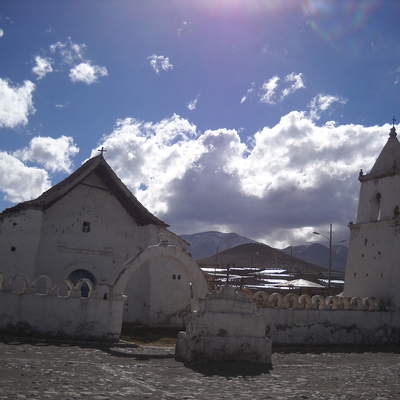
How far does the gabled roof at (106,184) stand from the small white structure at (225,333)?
992 centimetres

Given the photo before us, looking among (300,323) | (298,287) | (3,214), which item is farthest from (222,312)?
(298,287)

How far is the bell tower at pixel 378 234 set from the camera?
22.1 metres

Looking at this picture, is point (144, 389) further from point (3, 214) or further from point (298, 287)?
point (298, 287)

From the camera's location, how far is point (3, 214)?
2078 centimetres

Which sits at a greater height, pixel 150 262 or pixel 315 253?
pixel 315 253

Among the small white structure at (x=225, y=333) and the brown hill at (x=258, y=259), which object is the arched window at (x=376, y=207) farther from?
the brown hill at (x=258, y=259)

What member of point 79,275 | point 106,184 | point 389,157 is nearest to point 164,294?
point 79,275

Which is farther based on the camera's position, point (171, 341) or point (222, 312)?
point (171, 341)

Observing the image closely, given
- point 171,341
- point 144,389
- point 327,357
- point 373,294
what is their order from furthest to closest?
point 373,294 → point 171,341 → point 327,357 → point 144,389

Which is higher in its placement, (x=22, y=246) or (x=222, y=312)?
(x=22, y=246)

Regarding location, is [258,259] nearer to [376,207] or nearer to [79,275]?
[376,207]

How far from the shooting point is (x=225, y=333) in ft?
42.7

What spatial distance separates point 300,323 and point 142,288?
297 inches

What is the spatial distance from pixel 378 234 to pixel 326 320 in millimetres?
5625
